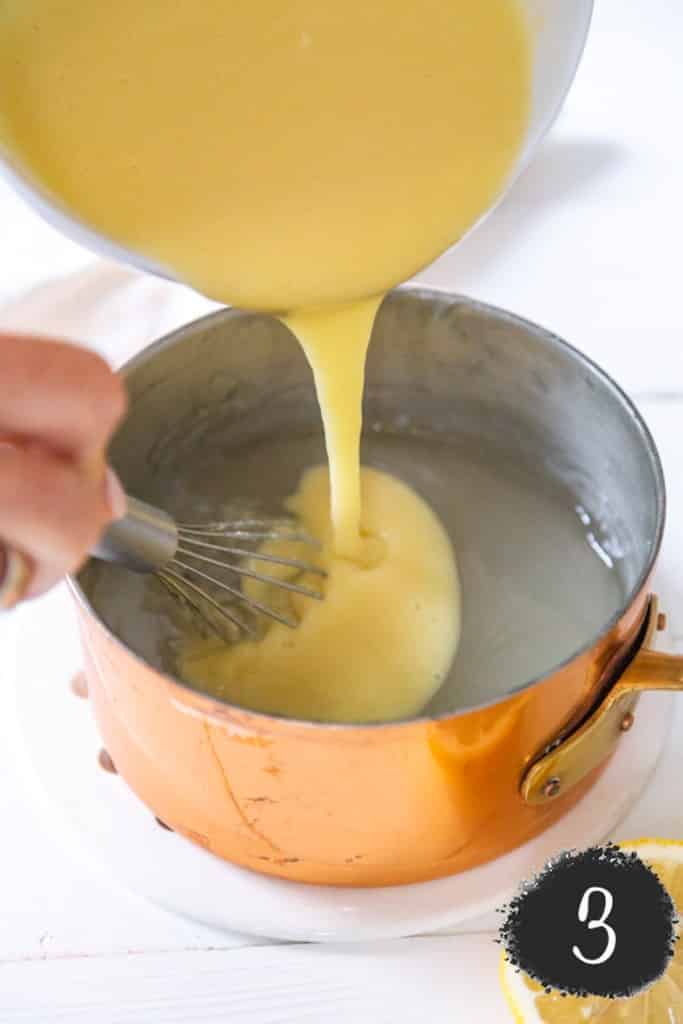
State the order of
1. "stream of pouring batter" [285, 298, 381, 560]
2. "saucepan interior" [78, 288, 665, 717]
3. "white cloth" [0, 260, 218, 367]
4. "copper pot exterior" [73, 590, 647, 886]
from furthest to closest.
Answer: "white cloth" [0, 260, 218, 367] < "saucepan interior" [78, 288, 665, 717] < "stream of pouring batter" [285, 298, 381, 560] < "copper pot exterior" [73, 590, 647, 886]

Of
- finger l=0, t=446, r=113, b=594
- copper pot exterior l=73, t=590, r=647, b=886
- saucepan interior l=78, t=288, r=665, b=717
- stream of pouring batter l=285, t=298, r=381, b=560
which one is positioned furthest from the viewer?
saucepan interior l=78, t=288, r=665, b=717

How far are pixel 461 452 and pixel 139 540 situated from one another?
0.34m

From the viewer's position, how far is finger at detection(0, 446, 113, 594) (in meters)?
0.36

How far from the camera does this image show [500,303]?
35.2 inches

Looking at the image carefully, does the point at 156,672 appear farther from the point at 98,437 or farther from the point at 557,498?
the point at 557,498

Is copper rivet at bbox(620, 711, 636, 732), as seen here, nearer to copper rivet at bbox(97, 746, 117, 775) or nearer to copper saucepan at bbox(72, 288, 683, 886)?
copper saucepan at bbox(72, 288, 683, 886)

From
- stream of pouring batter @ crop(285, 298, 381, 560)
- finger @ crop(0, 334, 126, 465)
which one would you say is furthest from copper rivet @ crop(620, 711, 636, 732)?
finger @ crop(0, 334, 126, 465)

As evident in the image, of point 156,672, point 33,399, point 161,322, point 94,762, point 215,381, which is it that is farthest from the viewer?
point 161,322

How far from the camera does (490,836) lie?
55 centimetres

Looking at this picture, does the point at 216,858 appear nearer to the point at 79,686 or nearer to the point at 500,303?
the point at 79,686

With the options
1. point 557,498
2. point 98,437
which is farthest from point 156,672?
point 557,498

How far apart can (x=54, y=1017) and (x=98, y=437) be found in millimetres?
313

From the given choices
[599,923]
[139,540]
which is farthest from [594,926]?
Result: [139,540]

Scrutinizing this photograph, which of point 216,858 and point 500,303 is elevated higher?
Result: point 500,303
